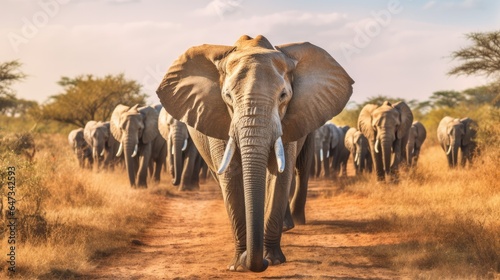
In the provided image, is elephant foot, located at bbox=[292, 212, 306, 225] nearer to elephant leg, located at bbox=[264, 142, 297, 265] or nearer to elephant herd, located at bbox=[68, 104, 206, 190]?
elephant leg, located at bbox=[264, 142, 297, 265]

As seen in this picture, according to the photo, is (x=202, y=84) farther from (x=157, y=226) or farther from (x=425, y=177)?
(x=425, y=177)

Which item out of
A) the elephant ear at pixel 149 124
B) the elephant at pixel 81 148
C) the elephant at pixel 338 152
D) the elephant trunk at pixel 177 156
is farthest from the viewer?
the elephant at pixel 338 152

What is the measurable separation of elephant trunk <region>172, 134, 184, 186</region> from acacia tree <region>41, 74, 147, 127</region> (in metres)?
19.6

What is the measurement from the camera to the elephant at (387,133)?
1825 cm

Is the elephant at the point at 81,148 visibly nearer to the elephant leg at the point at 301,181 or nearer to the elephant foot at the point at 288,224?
the elephant leg at the point at 301,181

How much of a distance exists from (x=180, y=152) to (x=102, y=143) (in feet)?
20.0

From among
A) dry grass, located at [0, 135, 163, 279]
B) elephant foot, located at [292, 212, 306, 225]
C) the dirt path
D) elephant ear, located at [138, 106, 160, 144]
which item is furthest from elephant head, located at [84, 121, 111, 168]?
elephant foot, located at [292, 212, 306, 225]

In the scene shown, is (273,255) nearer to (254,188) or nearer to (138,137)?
(254,188)

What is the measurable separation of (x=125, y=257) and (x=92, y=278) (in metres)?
1.24

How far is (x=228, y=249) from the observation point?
901 centimetres

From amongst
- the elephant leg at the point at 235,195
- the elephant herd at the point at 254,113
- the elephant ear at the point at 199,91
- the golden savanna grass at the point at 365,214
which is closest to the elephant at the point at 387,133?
the golden savanna grass at the point at 365,214

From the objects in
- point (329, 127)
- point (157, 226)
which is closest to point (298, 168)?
point (157, 226)

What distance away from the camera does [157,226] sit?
11695mm

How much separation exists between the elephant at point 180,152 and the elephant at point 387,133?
14.7 feet
